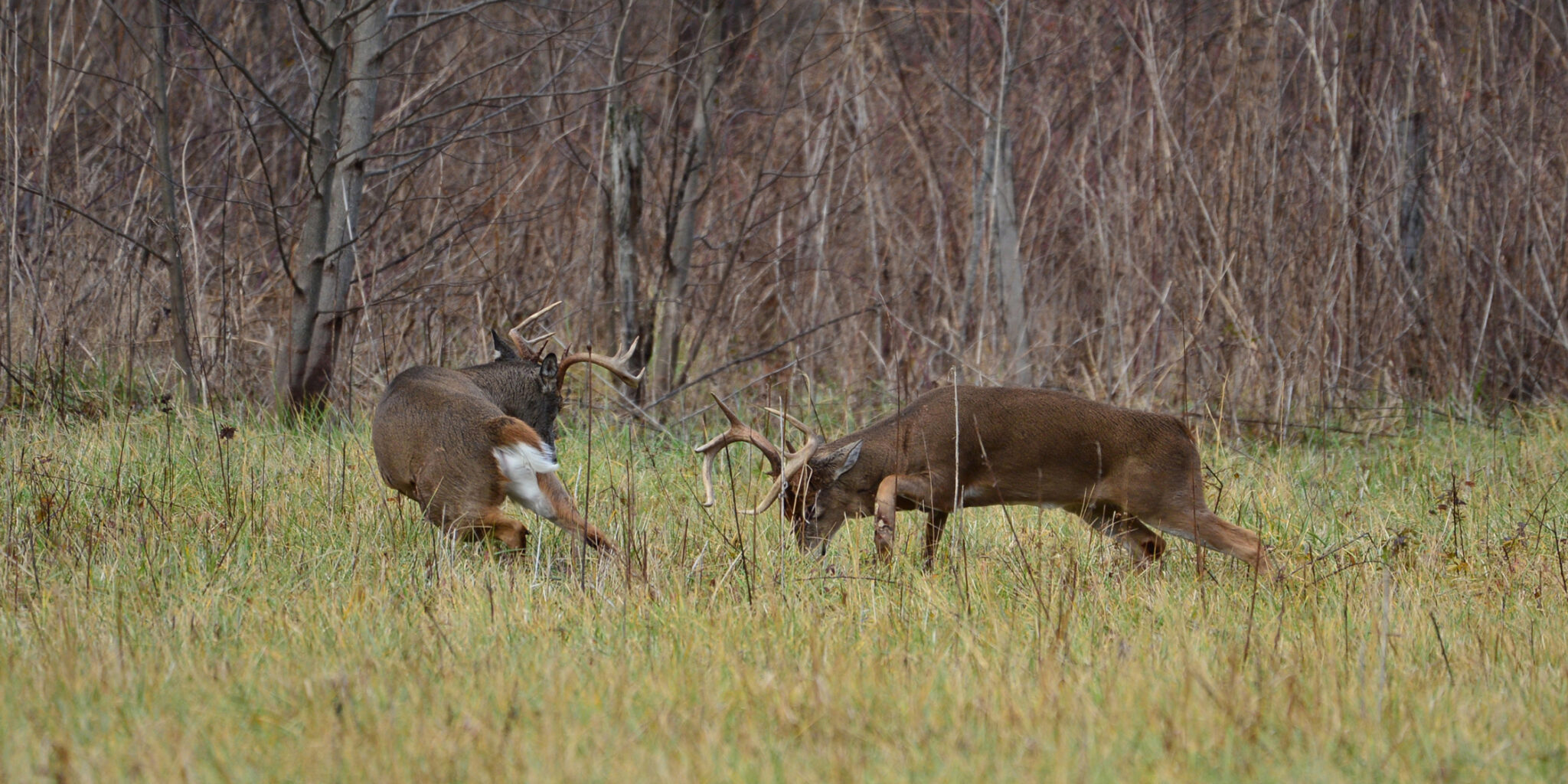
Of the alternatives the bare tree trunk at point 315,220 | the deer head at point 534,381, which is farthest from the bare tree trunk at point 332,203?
the deer head at point 534,381

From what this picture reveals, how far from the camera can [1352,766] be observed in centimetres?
293

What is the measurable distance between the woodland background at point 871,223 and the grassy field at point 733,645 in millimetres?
2062

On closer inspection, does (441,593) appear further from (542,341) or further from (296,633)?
(542,341)

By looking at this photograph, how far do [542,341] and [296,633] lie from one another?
10.5ft

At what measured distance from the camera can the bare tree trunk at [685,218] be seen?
27.9ft

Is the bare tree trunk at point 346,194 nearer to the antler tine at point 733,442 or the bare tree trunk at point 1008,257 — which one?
the antler tine at point 733,442

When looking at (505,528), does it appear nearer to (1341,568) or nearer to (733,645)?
(733,645)

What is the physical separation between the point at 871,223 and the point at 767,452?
4805mm

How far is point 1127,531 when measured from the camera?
18.6ft

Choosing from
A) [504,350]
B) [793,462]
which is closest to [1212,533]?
[793,462]

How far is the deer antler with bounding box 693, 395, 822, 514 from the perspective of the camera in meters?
5.48

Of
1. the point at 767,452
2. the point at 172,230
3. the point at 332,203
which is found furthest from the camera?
the point at 332,203

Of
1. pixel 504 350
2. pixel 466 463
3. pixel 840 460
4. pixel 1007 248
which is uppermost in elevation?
pixel 1007 248

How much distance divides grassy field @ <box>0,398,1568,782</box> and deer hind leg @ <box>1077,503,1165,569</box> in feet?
0.55
